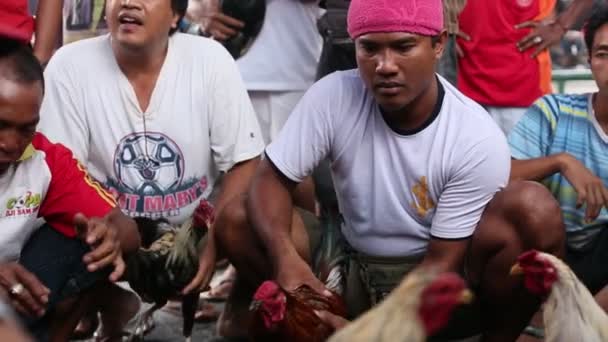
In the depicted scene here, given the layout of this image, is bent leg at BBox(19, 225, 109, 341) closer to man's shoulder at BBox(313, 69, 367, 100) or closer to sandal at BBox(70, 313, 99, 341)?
sandal at BBox(70, 313, 99, 341)

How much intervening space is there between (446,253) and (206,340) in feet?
4.16

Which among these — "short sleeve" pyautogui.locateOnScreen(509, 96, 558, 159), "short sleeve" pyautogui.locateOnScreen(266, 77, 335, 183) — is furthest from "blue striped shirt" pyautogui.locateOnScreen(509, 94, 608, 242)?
"short sleeve" pyautogui.locateOnScreen(266, 77, 335, 183)

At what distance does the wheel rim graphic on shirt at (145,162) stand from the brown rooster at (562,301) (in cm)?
152

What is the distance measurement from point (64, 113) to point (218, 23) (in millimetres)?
994

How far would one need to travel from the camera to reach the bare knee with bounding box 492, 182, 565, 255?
3992mm

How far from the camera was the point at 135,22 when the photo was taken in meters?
4.79

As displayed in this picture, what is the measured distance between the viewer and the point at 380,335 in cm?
277

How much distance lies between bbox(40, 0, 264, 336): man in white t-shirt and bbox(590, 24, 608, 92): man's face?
1297 mm

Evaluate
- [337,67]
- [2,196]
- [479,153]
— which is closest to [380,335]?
[479,153]

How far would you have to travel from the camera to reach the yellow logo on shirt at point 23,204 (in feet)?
13.2

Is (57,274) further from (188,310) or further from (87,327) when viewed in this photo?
(87,327)

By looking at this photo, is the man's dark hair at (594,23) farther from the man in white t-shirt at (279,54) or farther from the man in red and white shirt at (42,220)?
the man in red and white shirt at (42,220)

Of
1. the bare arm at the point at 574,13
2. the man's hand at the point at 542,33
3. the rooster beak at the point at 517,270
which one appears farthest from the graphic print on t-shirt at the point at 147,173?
the bare arm at the point at 574,13

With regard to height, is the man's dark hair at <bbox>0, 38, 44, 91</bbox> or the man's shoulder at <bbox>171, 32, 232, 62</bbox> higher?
the man's dark hair at <bbox>0, 38, 44, 91</bbox>
